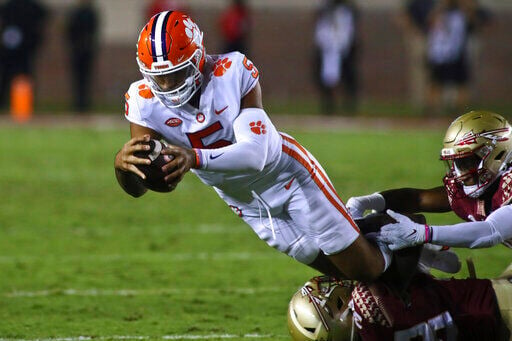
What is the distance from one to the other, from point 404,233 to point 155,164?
103cm

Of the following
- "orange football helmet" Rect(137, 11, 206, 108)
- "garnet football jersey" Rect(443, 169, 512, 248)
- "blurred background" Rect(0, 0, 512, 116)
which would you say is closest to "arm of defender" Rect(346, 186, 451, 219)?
"garnet football jersey" Rect(443, 169, 512, 248)

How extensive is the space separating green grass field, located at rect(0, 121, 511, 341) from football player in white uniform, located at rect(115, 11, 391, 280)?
70cm

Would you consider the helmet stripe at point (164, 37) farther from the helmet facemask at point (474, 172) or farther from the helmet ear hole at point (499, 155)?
the helmet ear hole at point (499, 155)

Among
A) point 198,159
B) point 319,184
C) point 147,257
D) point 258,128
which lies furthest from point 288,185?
point 147,257

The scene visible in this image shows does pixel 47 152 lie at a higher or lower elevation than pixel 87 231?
lower

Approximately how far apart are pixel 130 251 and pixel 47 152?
209 inches

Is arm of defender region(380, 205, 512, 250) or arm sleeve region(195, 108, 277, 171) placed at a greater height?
arm sleeve region(195, 108, 277, 171)

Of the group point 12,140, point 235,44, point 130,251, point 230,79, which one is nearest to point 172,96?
point 230,79

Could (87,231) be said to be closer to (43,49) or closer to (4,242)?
(4,242)

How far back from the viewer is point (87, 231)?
304 inches

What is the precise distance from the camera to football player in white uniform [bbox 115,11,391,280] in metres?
4.25

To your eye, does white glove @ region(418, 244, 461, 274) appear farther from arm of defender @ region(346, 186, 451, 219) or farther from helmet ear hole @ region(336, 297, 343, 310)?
helmet ear hole @ region(336, 297, 343, 310)

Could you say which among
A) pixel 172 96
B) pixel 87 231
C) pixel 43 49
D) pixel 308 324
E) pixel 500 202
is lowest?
pixel 43 49

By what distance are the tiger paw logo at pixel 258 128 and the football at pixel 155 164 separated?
1.28 feet
